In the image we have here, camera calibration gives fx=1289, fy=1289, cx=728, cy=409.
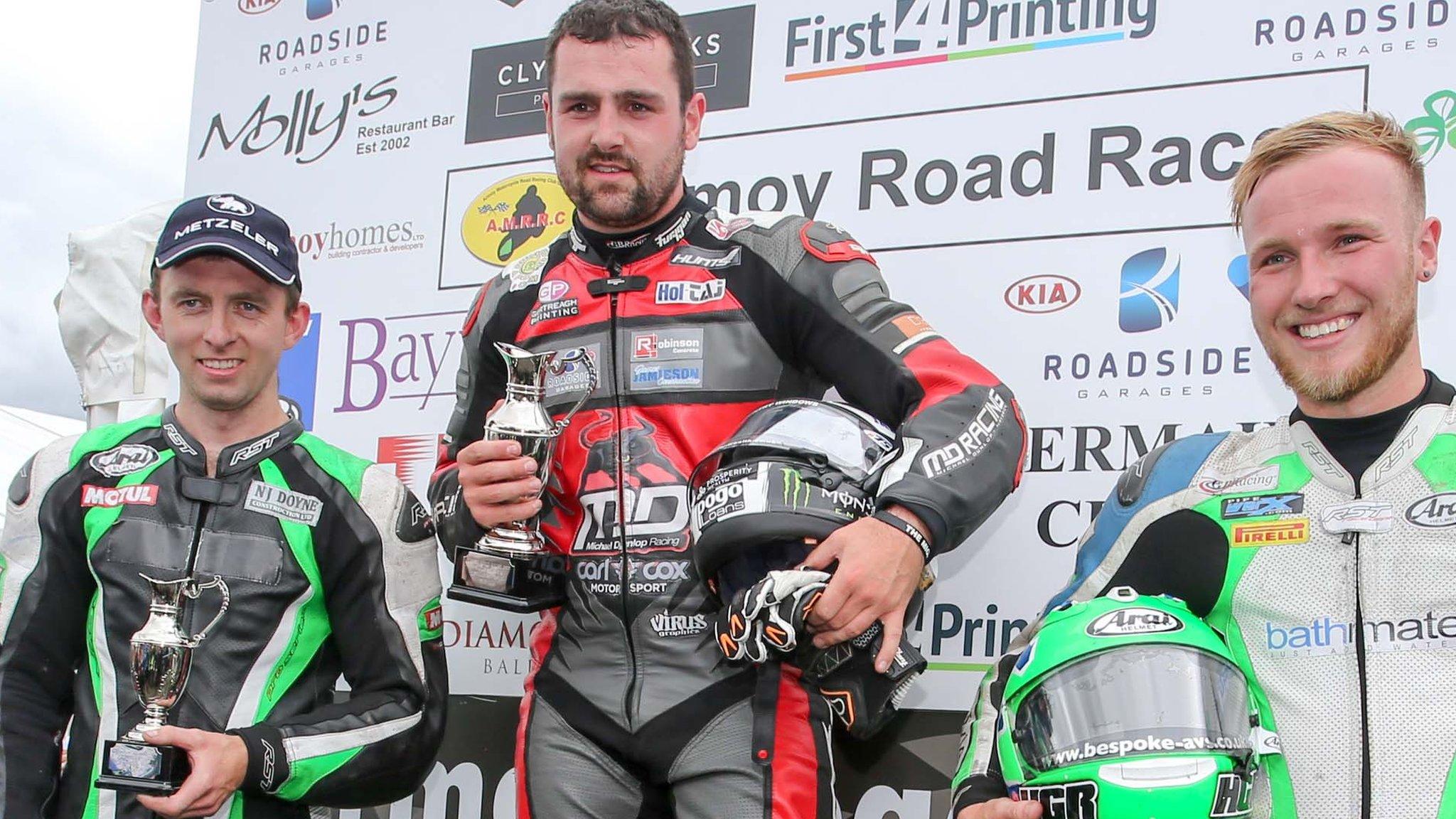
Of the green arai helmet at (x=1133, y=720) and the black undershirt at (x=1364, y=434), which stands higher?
the black undershirt at (x=1364, y=434)

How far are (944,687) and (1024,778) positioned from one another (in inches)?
50.5

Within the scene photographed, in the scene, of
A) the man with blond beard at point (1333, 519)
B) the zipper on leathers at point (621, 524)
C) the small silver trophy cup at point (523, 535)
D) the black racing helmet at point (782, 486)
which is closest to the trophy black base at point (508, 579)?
the small silver trophy cup at point (523, 535)

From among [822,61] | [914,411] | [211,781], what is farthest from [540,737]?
[822,61]

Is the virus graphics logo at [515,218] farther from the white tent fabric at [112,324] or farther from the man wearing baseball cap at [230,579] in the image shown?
the white tent fabric at [112,324]

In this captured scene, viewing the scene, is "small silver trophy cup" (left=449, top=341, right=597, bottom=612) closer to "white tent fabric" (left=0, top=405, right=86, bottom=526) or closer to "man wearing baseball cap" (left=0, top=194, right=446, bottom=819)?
"man wearing baseball cap" (left=0, top=194, right=446, bottom=819)

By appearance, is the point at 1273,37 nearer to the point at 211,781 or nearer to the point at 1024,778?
the point at 1024,778

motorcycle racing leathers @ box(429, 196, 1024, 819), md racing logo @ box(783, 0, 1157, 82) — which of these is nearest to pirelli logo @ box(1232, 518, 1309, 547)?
motorcycle racing leathers @ box(429, 196, 1024, 819)

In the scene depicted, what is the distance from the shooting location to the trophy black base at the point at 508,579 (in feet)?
8.31

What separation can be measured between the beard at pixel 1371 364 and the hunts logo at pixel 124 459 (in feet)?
7.19

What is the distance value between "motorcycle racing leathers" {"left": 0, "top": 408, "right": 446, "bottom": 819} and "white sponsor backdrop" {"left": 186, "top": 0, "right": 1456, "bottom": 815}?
108 cm

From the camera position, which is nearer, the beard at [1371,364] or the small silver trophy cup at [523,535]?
the beard at [1371,364]

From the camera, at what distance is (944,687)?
10.3ft

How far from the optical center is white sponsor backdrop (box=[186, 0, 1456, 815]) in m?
3.03

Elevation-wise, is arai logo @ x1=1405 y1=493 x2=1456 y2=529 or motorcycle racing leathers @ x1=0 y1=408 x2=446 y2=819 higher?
arai logo @ x1=1405 y1=493 x2=1456 y2=529
